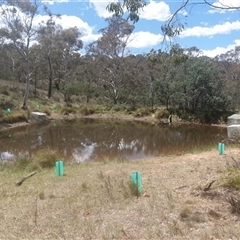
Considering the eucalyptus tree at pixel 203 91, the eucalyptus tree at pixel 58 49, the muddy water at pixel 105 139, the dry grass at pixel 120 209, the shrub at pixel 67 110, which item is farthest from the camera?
the eucalyptus tree at pixel 58 49

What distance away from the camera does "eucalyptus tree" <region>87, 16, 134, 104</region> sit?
27.4m

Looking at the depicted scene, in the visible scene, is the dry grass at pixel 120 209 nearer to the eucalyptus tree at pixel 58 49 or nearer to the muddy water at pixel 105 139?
the muddy water at pixel 105 139

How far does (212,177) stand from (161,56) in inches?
97.3

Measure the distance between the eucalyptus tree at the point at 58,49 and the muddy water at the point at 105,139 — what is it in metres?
11.2

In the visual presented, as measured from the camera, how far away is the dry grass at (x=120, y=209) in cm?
349

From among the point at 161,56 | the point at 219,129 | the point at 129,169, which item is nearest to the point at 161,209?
the point at 129,169

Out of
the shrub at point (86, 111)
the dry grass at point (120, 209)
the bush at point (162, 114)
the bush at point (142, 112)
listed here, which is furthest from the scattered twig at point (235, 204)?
the shrub at point (86, 111)

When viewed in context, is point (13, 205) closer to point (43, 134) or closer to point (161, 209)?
point (161, 209)

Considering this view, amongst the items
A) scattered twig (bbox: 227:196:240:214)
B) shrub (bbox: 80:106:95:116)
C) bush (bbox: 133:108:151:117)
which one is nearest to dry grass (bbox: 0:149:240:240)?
scattered twig (bbox: 227:196:240:214)

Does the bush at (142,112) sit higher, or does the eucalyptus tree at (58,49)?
the eucalyptus tree at (58,49)

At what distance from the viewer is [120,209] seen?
13.5 feet

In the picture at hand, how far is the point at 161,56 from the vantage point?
6.43m

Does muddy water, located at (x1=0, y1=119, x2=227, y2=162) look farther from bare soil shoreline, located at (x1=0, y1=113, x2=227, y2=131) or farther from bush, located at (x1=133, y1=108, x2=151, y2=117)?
bush, located at (x1=133, y1=108, x2=151, y2=117)

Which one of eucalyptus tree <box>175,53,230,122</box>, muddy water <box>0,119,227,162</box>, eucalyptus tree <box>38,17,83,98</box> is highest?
eucalyptus tree <box>38,17,83,98</box>
